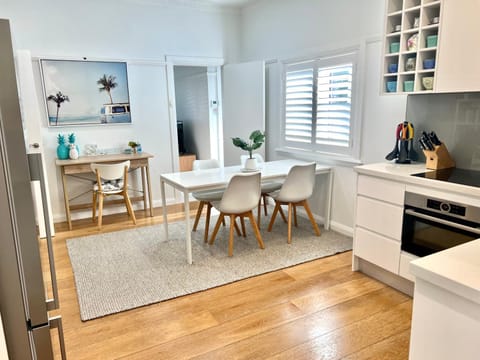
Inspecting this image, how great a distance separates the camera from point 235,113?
5176 mm

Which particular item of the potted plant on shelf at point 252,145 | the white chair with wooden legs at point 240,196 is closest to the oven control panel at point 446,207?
the white chair with wooden legs at point 240,196

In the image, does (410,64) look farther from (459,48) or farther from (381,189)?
(381,189)

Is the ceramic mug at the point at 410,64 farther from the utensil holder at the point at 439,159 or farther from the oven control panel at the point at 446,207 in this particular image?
the oven control panel at the point at 446,207

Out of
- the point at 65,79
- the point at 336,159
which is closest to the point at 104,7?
the point at 65,79

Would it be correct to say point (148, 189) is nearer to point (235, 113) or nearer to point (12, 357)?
point (235, 113)

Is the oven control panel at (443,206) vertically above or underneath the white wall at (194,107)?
underneath

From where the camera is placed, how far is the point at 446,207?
2209 millimetres

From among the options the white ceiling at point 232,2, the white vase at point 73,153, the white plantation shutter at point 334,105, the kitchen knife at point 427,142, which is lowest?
the white vase at point 73,153

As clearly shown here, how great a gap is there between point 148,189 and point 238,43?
8.43 ft

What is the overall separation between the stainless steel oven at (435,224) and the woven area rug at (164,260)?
103 centimetres

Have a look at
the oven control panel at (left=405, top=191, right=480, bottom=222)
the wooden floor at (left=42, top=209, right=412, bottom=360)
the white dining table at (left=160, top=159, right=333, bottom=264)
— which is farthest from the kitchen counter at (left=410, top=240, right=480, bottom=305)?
the white dining table at (left=160, top=159, right=333, bottom=264)

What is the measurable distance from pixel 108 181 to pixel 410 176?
3412mm

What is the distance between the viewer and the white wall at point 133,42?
162 inches

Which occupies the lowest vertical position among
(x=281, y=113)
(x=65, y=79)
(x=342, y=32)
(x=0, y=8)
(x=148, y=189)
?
(x=148, y=189)
